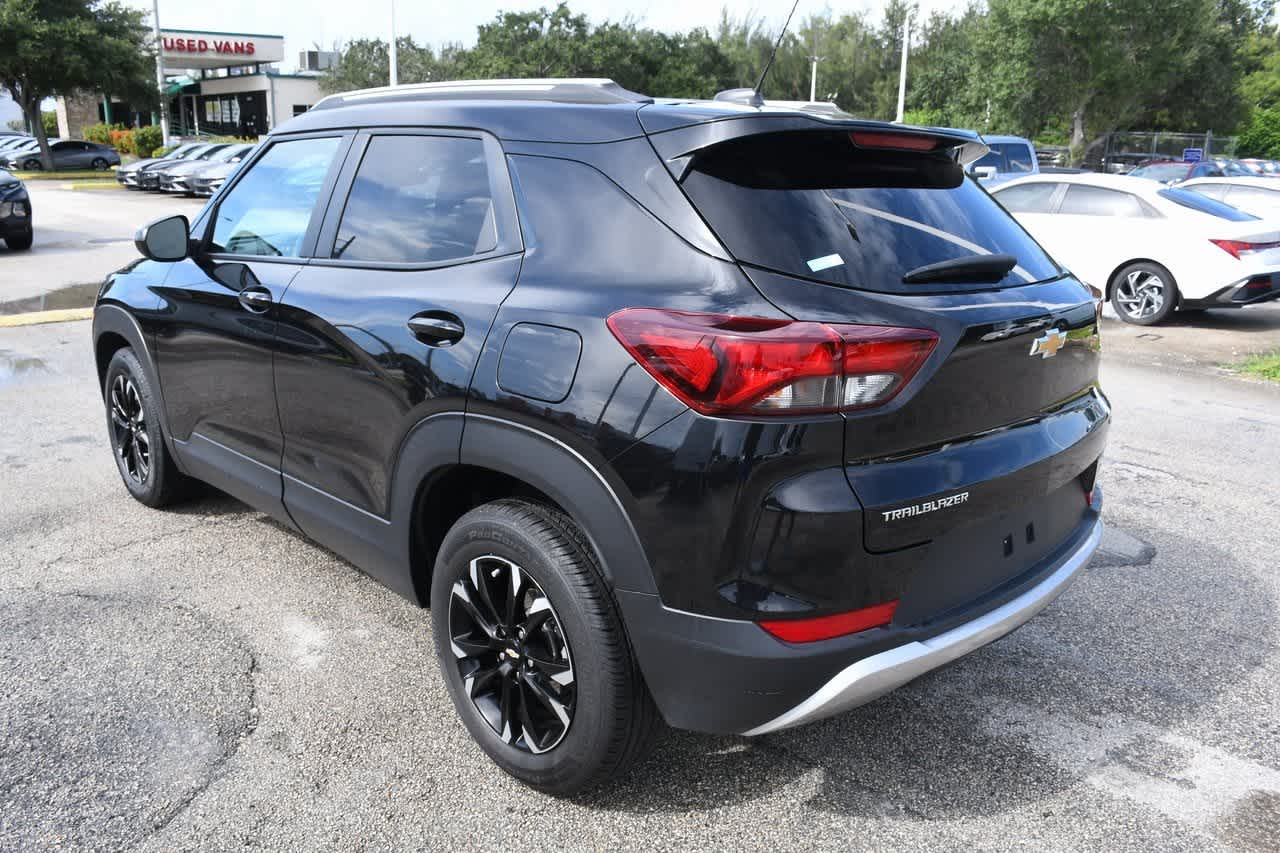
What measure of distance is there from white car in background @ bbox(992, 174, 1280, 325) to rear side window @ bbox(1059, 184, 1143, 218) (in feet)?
0.04

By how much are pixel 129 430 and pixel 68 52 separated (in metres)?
37.1

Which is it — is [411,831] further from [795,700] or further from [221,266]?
[221,266]

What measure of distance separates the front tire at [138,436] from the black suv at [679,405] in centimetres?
151

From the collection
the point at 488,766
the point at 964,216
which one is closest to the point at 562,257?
the point at 964,216

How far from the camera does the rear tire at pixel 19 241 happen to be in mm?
14664

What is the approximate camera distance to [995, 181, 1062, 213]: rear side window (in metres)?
11.7

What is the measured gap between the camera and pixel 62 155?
40.2 m

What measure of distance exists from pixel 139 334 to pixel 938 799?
362 cm

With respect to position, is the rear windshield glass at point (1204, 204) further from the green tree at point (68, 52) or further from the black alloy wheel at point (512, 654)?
the green tree at point (68, 52)

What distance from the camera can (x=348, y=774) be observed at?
2.72 metres

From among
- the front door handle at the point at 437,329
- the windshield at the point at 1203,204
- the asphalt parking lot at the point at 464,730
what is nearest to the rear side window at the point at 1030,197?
the windshield at the point at 1203,204

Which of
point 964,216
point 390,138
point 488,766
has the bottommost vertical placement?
point 488,766

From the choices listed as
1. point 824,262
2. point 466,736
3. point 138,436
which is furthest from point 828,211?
point 138,436

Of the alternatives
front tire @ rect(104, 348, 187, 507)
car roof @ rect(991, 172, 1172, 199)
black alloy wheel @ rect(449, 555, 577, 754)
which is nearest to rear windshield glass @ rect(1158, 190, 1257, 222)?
car roof @ rect(991, 172, 1172, 199)
